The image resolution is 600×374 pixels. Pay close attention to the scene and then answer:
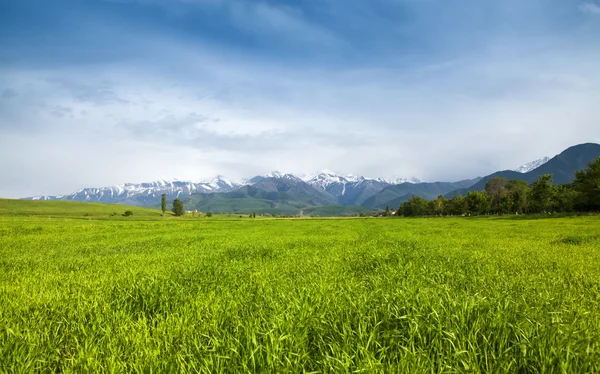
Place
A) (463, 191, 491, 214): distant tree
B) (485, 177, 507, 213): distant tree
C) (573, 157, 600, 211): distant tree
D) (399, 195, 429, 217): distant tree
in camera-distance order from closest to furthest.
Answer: (573, 157, 600, 211): distant tree → (463, 191, 491, 214): distant tree → (485, 177, 507, 213): distant tree → (399, 195, 429, 217): distant tree

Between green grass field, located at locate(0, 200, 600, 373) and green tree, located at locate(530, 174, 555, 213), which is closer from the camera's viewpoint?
green grass field, located at locate(0, 200, 600, 373)

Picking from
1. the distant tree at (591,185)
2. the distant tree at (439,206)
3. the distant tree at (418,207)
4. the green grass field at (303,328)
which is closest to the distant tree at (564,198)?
the distant tree at (591,185)

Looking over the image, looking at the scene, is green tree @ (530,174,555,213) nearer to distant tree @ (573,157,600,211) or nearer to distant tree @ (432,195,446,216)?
distant tree @ (573,157,600,211)

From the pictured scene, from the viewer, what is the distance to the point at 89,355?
364 cm

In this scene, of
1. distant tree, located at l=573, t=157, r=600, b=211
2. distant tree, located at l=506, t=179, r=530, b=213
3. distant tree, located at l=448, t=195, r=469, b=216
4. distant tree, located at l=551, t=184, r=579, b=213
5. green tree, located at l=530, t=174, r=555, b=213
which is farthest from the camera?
distant tree, located at l=448, t=195, r=469, b=216

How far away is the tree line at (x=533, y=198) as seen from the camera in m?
80.9

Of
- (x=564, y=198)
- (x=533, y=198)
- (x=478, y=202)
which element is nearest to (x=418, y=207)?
(x=478, y=202)

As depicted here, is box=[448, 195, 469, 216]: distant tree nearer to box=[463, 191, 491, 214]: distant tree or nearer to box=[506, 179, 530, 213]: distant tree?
box=[463, 191, 491, 214]: distant tree

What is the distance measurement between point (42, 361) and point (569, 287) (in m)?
10.8

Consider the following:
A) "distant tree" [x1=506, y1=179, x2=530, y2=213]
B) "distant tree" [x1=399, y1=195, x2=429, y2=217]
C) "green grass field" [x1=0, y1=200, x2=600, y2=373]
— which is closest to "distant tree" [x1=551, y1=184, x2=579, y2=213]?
"distant tree" [x1=506, y1=179, x2=530, y2=213]

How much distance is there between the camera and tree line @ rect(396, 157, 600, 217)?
80.9 meters

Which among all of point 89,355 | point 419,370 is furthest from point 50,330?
point 419,370

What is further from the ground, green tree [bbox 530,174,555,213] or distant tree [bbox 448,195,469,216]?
green tree [bbox 530,174,555,213]

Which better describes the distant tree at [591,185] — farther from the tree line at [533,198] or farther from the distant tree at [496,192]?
the distant tree at [496,192]
